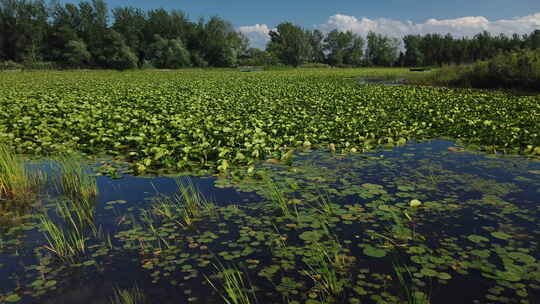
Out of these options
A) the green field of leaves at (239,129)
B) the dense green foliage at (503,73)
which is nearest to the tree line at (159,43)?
the dense green foliage at (503,73)

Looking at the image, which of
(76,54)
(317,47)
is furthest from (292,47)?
(76,54)

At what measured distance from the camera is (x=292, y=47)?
10375cm

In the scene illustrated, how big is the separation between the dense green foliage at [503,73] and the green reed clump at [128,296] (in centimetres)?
2193

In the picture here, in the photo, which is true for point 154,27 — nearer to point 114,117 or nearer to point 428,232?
point 114,117

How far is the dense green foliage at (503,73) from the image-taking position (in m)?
18.9

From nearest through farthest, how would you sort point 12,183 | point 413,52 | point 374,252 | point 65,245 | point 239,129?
1. point 374,252
2. point 65,245
3. point 12,183
4. point 239,129
5. point 413,52

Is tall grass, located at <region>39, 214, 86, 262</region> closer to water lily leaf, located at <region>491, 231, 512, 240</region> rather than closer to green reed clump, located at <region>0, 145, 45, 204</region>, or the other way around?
green reed clump, located at <region>0, 145, 45, 204</region>

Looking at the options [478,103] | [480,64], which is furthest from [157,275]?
[480,64]

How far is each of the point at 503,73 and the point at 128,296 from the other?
77.2ft

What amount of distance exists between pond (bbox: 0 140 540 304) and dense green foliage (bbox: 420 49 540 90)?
1602cm

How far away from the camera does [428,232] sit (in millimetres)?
4312

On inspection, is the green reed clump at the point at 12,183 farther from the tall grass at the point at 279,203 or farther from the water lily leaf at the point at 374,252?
the water lily leaf at the point at 374,252

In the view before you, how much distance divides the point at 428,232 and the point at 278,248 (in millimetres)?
1835

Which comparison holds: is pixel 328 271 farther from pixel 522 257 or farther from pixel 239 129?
pixel 239 129
